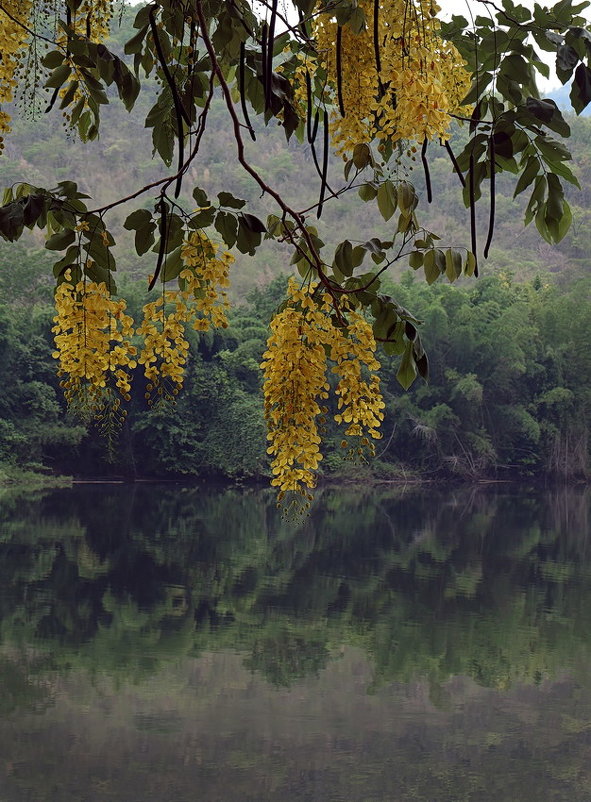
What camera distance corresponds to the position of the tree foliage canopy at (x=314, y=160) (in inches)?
53.7

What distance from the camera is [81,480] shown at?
22.1m

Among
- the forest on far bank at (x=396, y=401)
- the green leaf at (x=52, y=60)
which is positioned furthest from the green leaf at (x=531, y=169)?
the forest on far bank at (x=396, y=401)

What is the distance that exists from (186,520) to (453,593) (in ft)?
18.7

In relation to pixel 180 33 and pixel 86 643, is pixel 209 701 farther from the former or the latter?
pixel 180 33

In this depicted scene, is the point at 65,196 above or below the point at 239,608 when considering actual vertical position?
above

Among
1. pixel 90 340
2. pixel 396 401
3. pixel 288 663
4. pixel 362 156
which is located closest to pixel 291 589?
pixel 288 663

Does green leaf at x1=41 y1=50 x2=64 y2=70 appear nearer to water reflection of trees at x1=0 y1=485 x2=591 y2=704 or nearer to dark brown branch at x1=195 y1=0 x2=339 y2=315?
dark brown branch at x1=195 y1=0 x2=339 y2=315

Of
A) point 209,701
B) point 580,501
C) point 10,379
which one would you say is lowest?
point 209,701

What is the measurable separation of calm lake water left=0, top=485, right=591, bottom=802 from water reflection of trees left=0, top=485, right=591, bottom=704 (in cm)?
4

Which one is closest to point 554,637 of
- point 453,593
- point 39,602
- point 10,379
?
point 453,593

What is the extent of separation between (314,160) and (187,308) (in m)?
0.37

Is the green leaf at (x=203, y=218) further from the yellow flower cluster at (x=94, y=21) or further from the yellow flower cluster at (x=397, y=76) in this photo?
the yellow flower cluster at (x=94, y=21)

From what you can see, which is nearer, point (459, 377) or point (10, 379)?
point (10, 379)

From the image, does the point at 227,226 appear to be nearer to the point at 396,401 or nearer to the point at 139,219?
the point at 139,219
